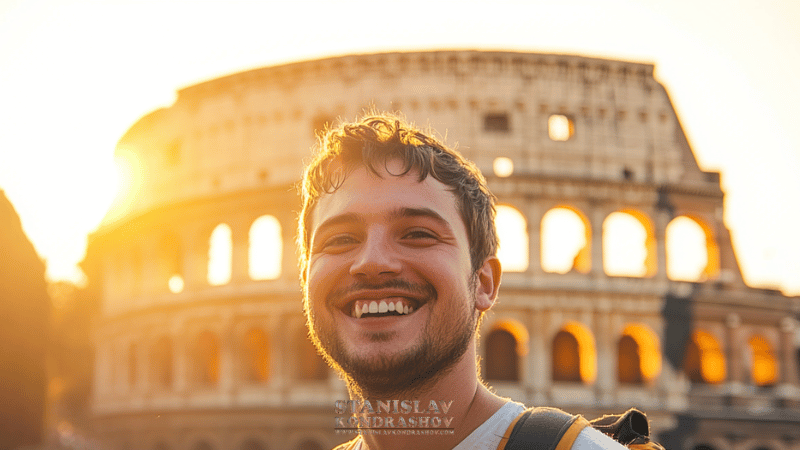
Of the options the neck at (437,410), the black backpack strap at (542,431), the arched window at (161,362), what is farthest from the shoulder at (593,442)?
the arched window at (161,362)

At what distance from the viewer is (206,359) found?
85.5 feet

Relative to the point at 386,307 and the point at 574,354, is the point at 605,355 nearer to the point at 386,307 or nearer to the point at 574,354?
the point at 574,354

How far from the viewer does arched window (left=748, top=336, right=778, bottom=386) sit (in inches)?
969

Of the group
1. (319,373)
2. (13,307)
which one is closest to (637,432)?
(13,307)

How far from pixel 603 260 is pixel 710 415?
554 centimetres

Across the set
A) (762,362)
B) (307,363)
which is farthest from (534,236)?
(762,362)

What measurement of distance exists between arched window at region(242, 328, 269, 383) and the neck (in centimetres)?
2339

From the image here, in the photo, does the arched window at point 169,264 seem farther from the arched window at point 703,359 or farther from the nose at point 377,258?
the nose at point 377,258

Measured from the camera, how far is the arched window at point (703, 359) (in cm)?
2409

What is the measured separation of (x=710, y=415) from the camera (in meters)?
22.7

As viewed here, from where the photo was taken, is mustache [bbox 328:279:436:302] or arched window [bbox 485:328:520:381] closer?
mustache [bbox 328:279:436:302]

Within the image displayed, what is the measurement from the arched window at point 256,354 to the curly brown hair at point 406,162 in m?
23.3

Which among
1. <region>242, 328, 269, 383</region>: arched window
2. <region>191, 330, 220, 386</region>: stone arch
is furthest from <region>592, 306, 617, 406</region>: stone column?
<region>191, 330, 220, 386</region>: stone arch

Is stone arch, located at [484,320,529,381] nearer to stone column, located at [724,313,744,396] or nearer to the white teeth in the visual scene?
stone column, located at [724,313,744,396]
